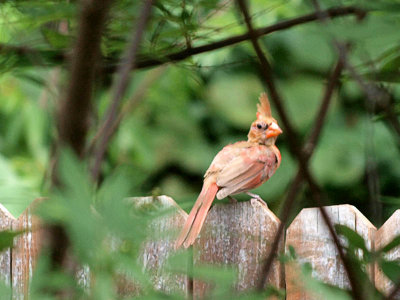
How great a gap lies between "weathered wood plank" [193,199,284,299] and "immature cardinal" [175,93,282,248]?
61 millimetres

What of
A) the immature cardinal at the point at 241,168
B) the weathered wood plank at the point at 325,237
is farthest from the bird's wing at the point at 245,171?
the weathered wood plank at the point at 325,237

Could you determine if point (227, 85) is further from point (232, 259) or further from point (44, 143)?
point (232, 259)

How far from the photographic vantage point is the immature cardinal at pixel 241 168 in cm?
176

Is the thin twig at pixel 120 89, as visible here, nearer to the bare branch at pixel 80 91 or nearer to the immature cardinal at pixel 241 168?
the bare branch at pixel 80 91

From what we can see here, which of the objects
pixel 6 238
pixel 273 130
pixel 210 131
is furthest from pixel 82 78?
pixel 210 131

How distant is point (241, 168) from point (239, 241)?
0.31 metres

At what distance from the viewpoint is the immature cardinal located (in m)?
1.76

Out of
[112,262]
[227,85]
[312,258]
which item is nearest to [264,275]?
[112,262]

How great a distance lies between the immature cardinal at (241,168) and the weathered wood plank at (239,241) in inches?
2.4

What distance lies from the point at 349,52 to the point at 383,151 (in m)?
2.37

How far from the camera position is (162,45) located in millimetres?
862

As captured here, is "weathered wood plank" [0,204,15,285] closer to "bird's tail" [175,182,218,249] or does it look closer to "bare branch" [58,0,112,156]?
"bird's tail" [175,182,218,249]

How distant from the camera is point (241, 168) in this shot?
1.98 metres

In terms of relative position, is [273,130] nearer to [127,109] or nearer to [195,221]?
[195,221]
